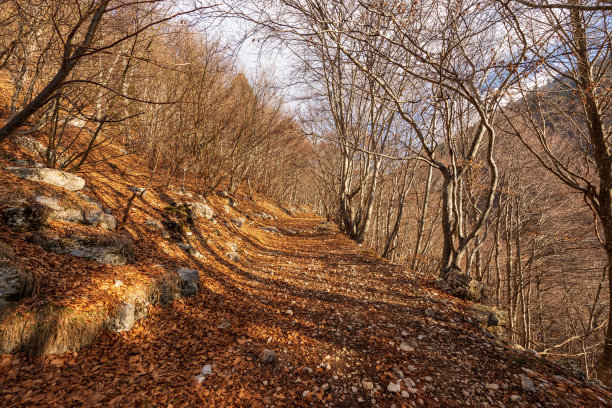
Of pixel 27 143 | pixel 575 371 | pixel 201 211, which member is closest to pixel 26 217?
pixel 27 143

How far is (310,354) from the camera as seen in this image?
11.0 ft

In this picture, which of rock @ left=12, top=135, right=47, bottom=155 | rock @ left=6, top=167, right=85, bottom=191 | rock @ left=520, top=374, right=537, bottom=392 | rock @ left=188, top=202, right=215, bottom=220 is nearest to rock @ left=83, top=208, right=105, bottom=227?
rock @ left=6, top=167, right=85, bottom=191

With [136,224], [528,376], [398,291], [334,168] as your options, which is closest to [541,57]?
[528,376]

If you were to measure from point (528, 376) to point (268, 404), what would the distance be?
3.12 metres

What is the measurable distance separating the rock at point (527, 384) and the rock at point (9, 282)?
230 inches

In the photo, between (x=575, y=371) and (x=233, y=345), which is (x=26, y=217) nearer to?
(x=233, y=345)

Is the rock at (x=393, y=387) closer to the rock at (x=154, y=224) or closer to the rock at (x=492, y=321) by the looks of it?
the rock at (x=492, y=321)

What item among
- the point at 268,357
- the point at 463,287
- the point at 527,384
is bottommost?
the point at 268,357

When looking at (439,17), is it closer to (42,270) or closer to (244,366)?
(244,366)

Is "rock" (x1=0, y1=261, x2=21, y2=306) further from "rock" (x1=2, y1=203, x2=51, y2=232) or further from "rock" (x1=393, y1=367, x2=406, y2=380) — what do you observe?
"rock" (x1=393, y1=367, x2=406, y2=380)

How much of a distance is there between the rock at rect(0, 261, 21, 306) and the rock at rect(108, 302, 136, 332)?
3.26 ft

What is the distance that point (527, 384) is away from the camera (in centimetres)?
272

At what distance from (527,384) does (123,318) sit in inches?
201

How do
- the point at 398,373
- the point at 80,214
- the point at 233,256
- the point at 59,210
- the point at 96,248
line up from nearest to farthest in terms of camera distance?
1. the point at 398,373
2. the point at 96,248
3. the point at 59,210
4. the point at 80,214
5. the point at 233,256
